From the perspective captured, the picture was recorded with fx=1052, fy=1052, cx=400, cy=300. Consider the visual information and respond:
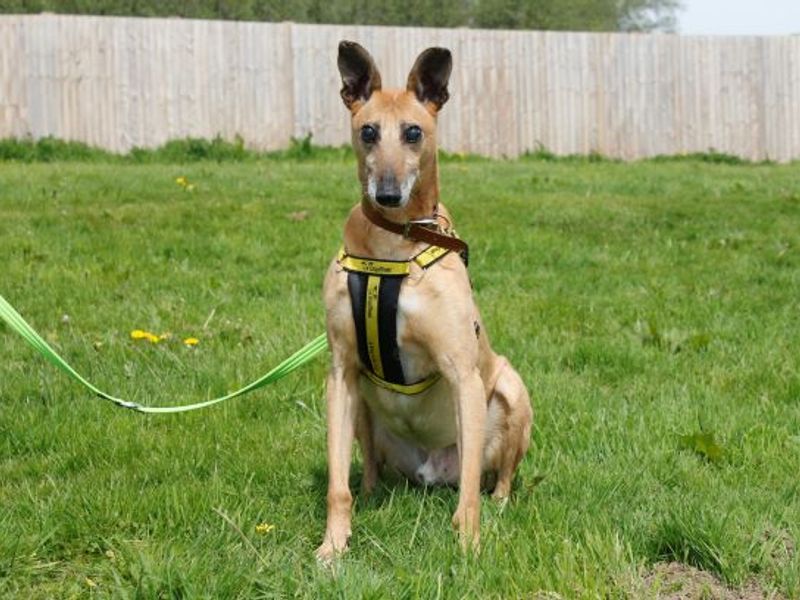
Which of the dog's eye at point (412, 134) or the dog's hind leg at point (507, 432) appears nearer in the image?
the dog's eye at point (412, 134)

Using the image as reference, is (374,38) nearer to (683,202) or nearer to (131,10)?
(683,202)

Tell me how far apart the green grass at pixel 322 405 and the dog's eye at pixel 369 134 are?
124cm

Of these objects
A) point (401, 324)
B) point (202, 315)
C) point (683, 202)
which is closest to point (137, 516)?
point (401, 324)

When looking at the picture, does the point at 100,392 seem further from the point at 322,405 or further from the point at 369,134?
the point at 369,134

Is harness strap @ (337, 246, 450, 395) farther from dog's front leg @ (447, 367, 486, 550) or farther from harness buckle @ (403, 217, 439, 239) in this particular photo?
dog's front leg @ (447, 367, 486, 550)

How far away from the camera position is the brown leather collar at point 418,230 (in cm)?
351

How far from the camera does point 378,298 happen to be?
133 inches

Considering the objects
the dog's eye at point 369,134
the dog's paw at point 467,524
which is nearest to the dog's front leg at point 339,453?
the dog's paw at point 467,524

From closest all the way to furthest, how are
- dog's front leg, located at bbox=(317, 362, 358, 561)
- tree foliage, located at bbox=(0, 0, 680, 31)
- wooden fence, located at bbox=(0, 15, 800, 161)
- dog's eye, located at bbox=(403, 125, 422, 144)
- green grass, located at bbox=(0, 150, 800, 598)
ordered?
green grass, located at bbox=(0, 150, 800, 598)
dog's front leg, located at bbox=(317, 362, 358, 561)
dog's eye, located at bbox=(403, 125, 422, 144)
wooden fence, located at bbox=(0, 15, 800, 161)
tree foliage, located at bbox=(0, 0, 680, 31)

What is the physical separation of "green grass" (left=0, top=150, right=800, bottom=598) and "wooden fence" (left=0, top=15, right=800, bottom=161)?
16.7 feet

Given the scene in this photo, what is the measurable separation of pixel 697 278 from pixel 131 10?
79.0 ft

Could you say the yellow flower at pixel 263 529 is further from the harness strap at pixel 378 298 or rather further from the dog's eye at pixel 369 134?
the dog's eye at pixel 369 134

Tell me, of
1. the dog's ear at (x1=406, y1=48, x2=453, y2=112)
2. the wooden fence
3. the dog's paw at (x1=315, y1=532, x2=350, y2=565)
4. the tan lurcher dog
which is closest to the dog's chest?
the tan lurcher dog

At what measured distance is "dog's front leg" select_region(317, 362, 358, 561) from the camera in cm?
332
